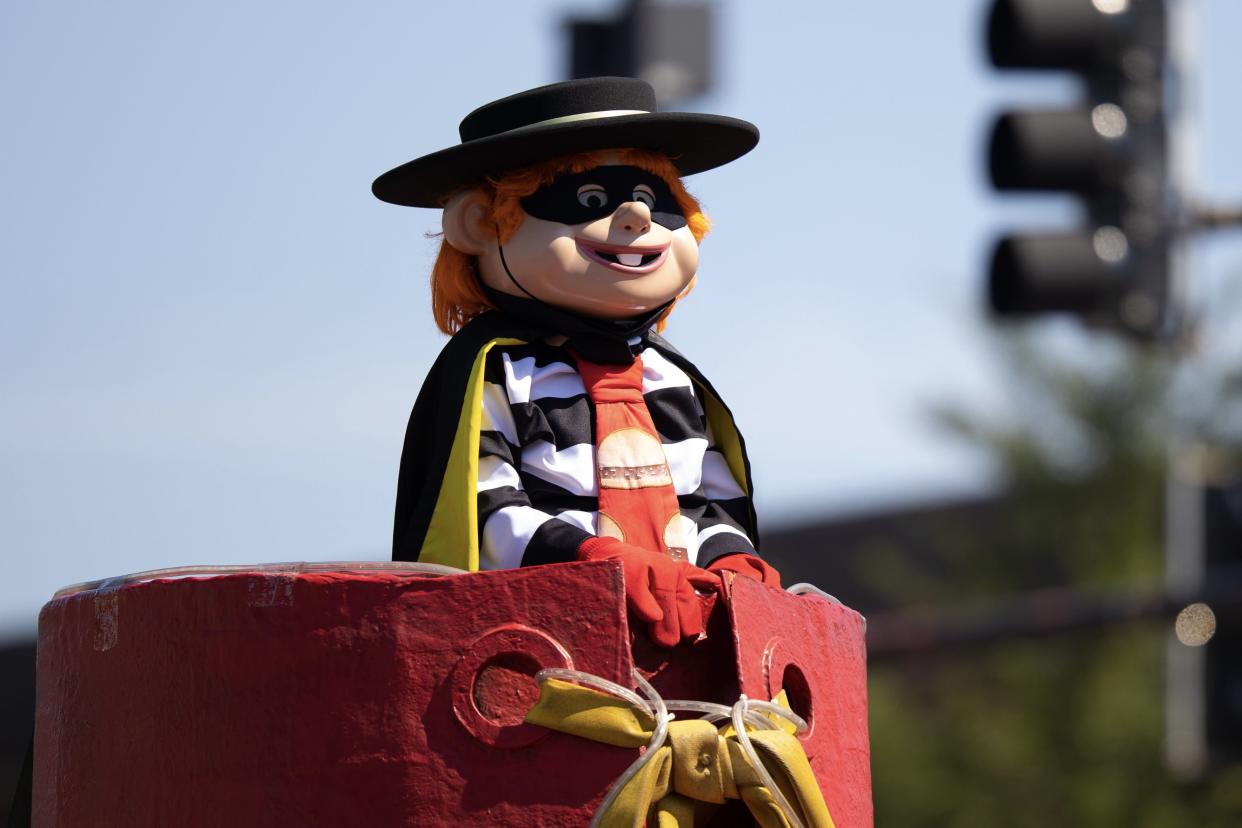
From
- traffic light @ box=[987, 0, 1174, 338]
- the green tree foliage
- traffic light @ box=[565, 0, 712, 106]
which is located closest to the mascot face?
traffic light @ box=[565, 0, 712, 106]

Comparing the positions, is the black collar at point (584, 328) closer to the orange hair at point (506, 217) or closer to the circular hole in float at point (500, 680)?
the orange hair at point (506, 217)

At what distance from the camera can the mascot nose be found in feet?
11.0

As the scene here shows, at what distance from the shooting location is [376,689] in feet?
8.99

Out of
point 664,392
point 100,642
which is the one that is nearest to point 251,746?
point 100,642

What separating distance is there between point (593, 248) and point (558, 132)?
21cm

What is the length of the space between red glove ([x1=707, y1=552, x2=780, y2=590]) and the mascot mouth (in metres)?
0.50

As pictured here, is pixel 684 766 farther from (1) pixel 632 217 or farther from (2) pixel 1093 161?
(2) pixel 1093 161

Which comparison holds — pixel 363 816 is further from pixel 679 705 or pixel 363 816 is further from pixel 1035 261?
pixel 1035 261

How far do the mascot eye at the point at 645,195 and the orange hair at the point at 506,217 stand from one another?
0.03 m

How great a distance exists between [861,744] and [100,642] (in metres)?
1.16

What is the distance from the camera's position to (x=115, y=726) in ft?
9.80

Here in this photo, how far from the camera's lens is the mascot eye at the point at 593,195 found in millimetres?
3373

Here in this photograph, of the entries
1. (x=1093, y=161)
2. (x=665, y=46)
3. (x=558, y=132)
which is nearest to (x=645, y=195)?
(x=558, y=132)

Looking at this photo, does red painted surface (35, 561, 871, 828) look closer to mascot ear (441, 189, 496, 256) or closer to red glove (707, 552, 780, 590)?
red glove (707, 552, 780, 590)
